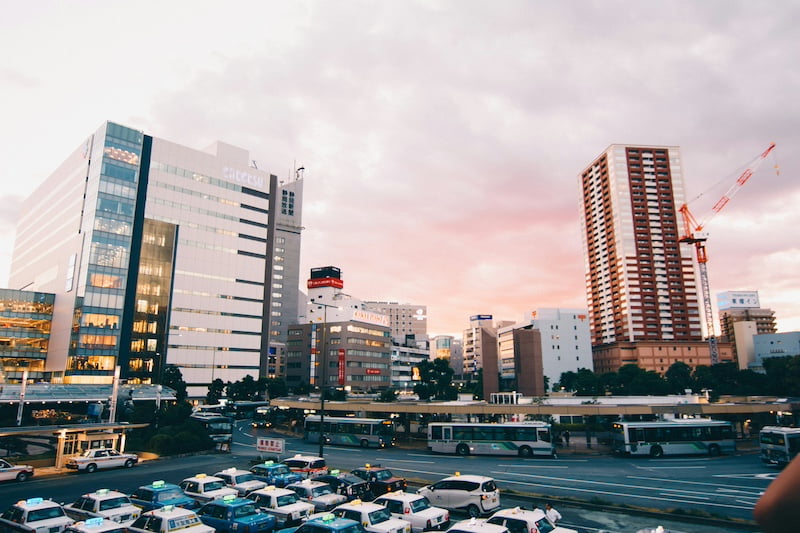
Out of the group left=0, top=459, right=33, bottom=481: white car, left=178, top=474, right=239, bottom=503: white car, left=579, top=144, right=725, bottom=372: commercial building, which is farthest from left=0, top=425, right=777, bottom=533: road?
left=579, top=144, right=725, bottom=372: commercial building

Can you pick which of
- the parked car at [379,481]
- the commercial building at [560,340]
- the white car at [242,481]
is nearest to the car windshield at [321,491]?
the parked car at [379,481]

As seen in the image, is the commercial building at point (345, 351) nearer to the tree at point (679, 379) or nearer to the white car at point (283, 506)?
the tree at point (679, 379)

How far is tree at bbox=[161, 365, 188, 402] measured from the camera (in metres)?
78.6

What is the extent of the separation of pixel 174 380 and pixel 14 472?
56502mm

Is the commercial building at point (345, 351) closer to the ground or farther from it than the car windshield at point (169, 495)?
farther from it

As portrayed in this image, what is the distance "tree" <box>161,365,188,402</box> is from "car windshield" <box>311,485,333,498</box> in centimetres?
5738

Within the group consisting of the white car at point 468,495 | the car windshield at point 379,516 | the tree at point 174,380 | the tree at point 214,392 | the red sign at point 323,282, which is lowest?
the white car at point 468,495

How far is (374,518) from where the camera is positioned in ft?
61.7

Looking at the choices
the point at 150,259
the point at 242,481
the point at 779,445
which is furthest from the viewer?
the point at 150,259

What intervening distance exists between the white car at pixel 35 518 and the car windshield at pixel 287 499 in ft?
26.9

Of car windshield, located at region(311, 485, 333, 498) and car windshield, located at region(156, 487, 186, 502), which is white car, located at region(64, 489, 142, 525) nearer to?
car windshield, located at region(156, 487, 186, 502)

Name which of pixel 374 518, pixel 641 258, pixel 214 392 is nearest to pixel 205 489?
pixel 374 518

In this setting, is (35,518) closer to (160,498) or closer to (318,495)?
(160,498)

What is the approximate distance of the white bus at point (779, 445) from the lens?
34.8 meters
